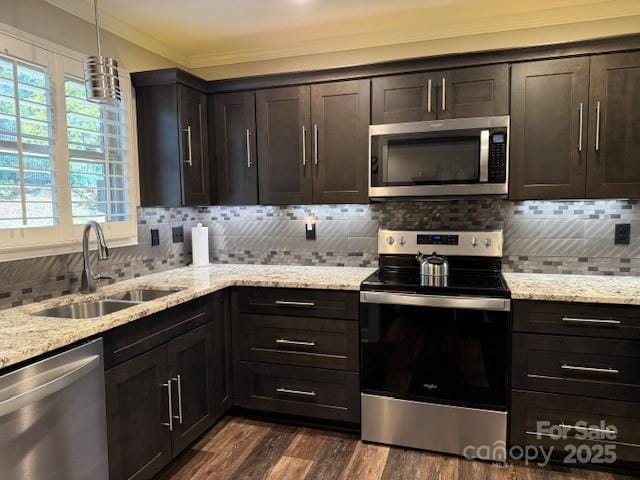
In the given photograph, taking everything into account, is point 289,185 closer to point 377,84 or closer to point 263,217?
point 263,217

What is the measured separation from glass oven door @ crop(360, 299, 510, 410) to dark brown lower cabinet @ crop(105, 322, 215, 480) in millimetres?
892

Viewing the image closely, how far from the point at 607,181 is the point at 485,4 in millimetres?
1232

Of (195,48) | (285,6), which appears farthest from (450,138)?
(195,48)

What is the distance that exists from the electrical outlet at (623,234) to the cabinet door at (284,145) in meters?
1.85

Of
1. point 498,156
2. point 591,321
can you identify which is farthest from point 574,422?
point 498,156

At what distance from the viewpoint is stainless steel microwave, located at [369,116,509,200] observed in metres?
2.39

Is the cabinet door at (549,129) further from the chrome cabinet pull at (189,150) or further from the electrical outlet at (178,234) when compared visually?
the electrical outlet at (178,234)

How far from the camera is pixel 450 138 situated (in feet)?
8.04

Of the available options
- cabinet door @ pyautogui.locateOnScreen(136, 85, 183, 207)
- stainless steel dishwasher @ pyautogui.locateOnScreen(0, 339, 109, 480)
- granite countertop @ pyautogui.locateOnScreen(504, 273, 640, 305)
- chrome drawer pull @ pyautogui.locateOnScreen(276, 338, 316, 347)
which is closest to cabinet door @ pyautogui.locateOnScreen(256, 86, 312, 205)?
cabinet door @ pyautogui.locateOnScreen(136, 85, 183, 207)

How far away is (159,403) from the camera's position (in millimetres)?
2012

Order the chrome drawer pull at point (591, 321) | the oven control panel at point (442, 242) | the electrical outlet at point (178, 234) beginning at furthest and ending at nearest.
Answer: the electrical outlet at point (178, 234) → the oven control panel at point (442, 242) → the chrome drawer pull at point (591, 321)

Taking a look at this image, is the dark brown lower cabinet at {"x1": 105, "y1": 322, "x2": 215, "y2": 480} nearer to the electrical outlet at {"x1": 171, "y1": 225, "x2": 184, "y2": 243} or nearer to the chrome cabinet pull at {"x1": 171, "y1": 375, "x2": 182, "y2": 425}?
the chrome cabinet pull at {"x1": 171, "y1": 375, "x2": 182, "y2": 425}

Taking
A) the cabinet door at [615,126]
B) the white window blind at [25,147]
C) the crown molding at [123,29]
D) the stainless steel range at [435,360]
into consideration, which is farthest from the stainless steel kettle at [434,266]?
the crown molding at [123,29]

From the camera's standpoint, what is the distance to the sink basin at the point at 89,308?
6.76ft
